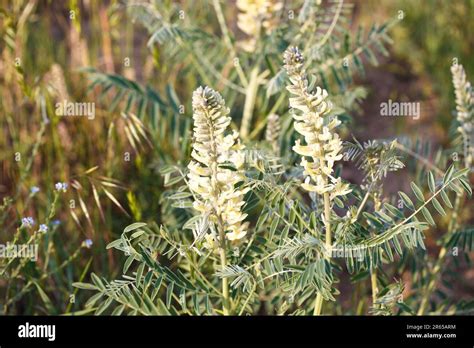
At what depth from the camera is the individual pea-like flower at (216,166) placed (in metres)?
1.41

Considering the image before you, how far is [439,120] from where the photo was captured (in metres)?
3.09

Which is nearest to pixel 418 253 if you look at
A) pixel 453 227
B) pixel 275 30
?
pixel 453 227

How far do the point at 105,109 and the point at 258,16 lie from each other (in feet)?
3.01

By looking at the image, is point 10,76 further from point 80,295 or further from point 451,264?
point 451,264

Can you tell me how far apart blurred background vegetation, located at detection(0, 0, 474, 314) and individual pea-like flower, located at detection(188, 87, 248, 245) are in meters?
0.34

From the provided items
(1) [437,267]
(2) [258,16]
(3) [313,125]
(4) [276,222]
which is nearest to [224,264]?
(4) [276,222]

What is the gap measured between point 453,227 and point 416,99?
1530 mm

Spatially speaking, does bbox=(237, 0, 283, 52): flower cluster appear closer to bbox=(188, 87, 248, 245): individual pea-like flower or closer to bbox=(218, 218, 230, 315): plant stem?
bbox=(188, 87, 248, 245): individual pea-like flower

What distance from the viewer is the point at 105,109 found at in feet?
9.32

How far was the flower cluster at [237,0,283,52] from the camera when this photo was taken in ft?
6.98

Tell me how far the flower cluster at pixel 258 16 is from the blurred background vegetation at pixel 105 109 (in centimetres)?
23

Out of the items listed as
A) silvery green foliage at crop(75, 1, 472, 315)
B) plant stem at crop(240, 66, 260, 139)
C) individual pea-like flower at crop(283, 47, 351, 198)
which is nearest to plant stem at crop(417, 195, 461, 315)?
silvery green foliage at crop(75, 1, 472, 315)

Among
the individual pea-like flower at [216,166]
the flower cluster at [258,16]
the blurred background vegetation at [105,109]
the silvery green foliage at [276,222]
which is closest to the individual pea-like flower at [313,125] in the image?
the silvery green foliage at [276,222]
